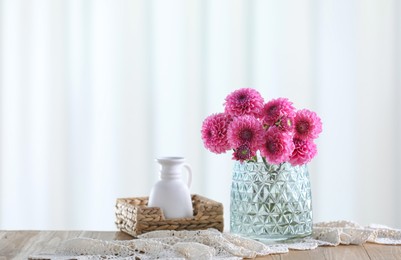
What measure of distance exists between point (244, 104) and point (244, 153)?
11 centimetres

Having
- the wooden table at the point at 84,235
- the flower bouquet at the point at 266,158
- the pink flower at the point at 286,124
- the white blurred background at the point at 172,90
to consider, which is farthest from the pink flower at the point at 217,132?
the white blurred background at the point at 172,90

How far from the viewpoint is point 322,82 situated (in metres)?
3.34

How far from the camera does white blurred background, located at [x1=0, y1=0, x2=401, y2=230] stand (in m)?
3.32

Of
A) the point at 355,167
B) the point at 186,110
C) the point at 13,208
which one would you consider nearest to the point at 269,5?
the point at 186,110

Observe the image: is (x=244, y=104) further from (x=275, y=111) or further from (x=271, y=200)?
(x=271, y=200)

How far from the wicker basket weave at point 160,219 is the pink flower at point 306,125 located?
0.92 feet

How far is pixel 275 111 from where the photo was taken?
175cm

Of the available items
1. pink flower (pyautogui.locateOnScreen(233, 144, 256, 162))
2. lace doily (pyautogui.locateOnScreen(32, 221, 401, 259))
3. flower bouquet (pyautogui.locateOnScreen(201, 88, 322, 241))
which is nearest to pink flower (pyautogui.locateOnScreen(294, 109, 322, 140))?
flower bouquet (pyautogui.locateOnScreen(201, 88, 322, 241))

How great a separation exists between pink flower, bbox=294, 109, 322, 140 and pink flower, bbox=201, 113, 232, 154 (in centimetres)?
15

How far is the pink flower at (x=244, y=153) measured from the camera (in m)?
1.74

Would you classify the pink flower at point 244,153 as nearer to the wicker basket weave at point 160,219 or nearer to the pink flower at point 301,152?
the pink flower at point 301,152

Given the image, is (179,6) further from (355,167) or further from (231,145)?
(231,145)

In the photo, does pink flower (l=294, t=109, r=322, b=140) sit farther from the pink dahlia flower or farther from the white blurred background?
the white blurred background

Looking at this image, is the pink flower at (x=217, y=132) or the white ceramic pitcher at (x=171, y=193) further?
the white ceramic pitcher at (x=171, y=193)
